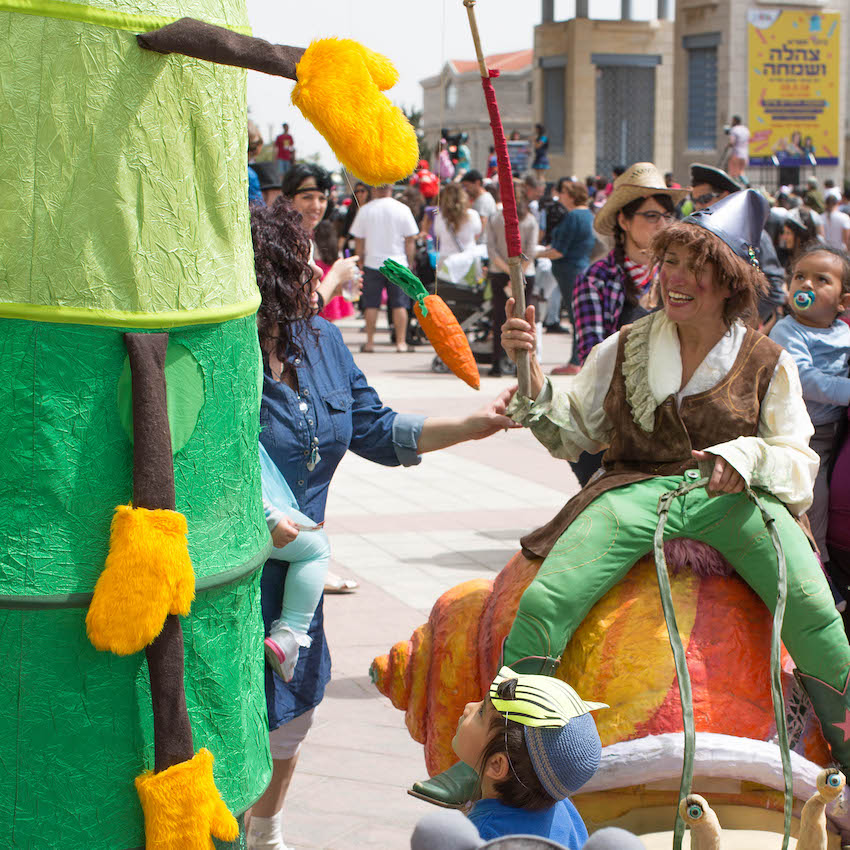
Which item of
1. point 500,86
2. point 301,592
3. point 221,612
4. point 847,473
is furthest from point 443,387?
point 500,86

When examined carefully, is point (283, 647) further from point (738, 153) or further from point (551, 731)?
point (738, 153)

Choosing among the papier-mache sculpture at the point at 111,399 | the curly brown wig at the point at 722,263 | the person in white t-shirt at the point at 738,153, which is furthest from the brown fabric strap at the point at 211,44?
the person in white t-shirt at the point at 738,153

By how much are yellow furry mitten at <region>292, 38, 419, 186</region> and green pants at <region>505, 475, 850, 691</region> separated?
1128 millimetres

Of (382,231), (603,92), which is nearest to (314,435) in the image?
(382,231)

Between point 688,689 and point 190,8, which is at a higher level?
point 190,8

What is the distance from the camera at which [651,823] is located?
279 centimetres

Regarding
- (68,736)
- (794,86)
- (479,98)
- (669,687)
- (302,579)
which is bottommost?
(669,687)

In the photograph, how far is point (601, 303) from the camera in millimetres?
5184

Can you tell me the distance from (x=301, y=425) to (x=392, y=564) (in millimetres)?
3600

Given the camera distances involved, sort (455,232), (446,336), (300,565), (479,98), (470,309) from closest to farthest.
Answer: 1. (446,336)
2. (300,565)
3. (470,309)
4. (455,232)
5. (479,98)

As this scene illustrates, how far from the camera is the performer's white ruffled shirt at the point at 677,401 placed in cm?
296

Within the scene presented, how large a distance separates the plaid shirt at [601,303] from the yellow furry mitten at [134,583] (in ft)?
11.3

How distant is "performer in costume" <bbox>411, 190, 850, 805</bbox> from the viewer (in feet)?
9.52

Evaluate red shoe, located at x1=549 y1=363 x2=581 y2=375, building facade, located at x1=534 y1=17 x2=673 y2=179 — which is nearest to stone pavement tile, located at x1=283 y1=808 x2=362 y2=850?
red shoe, located at x1=549 y1=363 x2=581 y2=375
